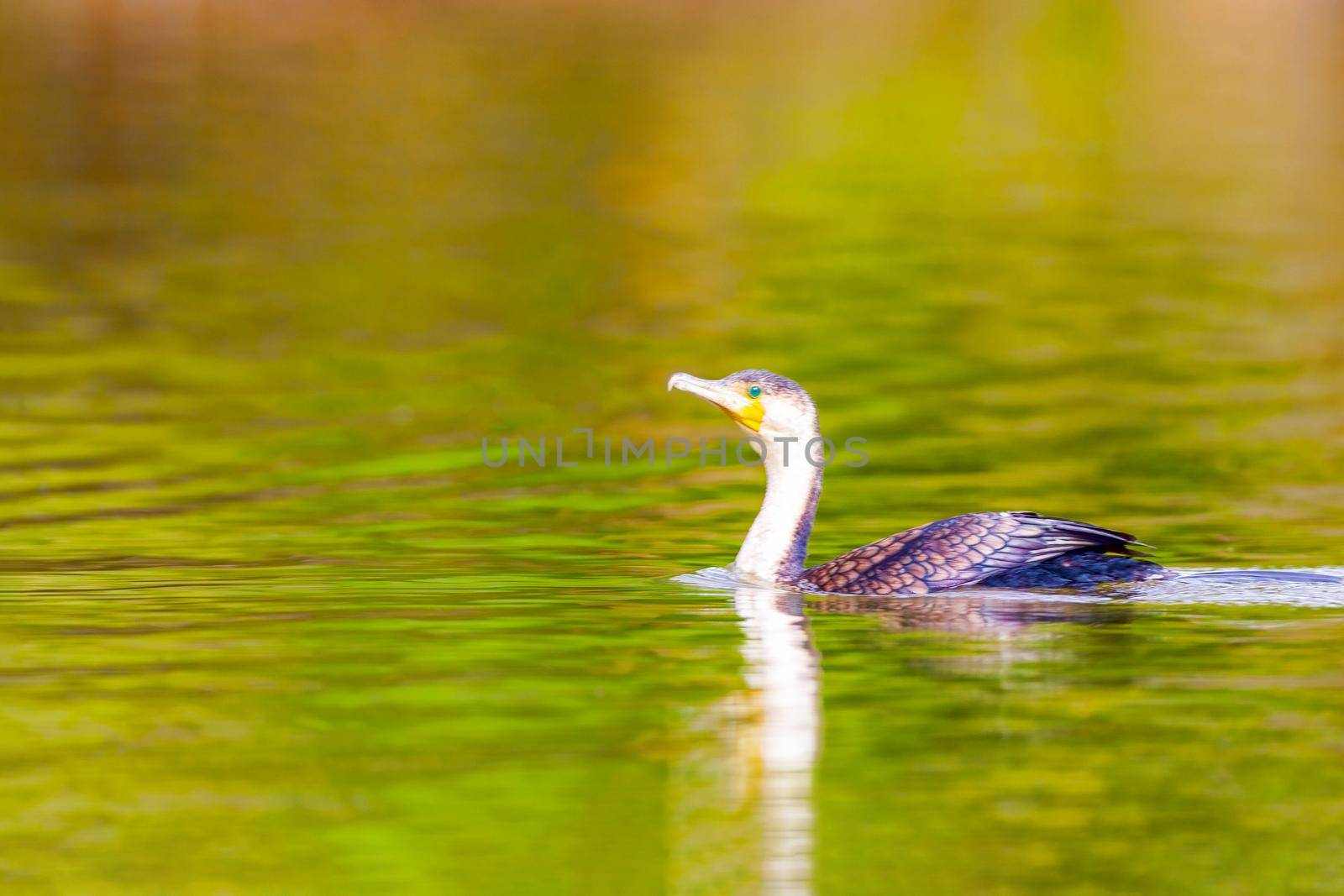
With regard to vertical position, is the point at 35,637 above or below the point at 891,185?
below

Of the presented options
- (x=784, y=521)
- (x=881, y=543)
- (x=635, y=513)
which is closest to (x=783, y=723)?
(x=881, y=543)

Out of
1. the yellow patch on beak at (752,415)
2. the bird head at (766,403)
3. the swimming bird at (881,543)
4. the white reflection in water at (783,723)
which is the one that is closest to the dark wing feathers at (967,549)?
the swimming bird at (881,543)

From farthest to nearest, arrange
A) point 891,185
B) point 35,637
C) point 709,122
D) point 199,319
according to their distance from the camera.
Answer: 1. point 709,122
2. point 891,185
3. point 199,319
4. point 35,637

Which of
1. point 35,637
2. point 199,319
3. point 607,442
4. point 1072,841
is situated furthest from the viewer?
point 199,319

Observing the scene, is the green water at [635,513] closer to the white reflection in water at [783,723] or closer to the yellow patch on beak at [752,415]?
the white reflection in water at [783,723]

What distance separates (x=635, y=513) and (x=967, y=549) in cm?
322

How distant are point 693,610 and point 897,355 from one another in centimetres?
854

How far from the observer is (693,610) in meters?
11.2

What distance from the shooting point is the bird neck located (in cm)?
1180

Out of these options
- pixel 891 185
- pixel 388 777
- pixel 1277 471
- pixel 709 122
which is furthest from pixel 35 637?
pixel 709 122

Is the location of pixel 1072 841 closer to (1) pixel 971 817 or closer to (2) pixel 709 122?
(1) pixel 971 817

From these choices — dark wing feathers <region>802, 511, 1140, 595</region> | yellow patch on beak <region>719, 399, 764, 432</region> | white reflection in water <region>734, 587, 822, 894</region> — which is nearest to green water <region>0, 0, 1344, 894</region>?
white reflection in water <region>734, 587, 822, 894</region>

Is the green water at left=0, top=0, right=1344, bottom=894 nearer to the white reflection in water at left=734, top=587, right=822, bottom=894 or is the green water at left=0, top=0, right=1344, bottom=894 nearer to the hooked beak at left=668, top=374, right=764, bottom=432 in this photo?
the white reflection in water at left=734, top=587, right=822, bottom=894

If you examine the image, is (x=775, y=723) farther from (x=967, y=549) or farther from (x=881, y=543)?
(x=881, y=543)
